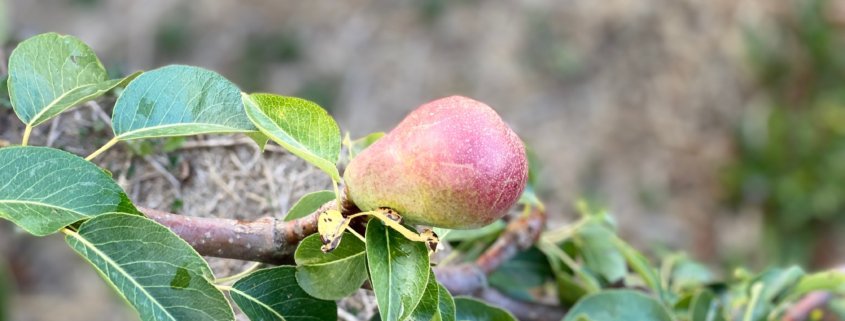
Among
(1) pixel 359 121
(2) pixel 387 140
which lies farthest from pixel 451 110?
(1) pixel 359 121

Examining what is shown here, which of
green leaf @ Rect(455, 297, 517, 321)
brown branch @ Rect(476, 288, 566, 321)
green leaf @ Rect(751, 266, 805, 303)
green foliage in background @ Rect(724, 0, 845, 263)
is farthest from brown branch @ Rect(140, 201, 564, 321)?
green foliage in background @ Rect(724, 0, 845, 263)

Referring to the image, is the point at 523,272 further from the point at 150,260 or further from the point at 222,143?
the point at 150,260

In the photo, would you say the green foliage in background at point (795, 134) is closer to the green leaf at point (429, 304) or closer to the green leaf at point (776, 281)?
the green leaf at point (776, 281)

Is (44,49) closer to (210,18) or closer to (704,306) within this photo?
(704,306)

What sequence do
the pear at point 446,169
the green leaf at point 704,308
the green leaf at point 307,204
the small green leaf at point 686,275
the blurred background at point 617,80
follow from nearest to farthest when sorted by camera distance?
the pear at point 446,169 → the green leaf at point 307,204 → the green leaf at point 704,308 → the small green leaf at point 686,275 → the blurred background at point 617,80

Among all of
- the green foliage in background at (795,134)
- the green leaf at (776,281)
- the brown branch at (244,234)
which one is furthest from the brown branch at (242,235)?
the green foliage in background at (795,134)

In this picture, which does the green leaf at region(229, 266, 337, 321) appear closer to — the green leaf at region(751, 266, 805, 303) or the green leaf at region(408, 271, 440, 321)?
the green leaf at region(408, 271, 440, 321)
